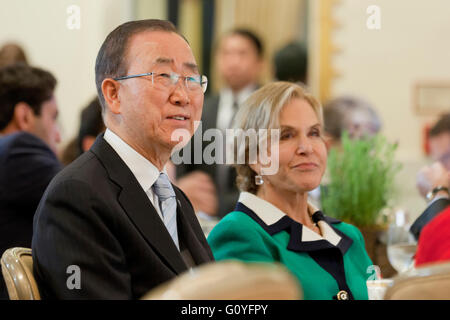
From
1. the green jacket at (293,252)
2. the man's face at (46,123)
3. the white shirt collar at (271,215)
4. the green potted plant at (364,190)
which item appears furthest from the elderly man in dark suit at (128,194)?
the man's face at (46,123)

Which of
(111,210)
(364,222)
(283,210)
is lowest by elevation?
(364,222)

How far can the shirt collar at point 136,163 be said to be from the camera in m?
1.63

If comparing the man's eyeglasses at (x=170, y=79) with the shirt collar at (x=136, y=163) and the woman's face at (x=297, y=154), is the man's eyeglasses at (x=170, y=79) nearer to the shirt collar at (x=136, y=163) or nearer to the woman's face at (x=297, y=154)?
the shirt collar at (x=136, y=163)

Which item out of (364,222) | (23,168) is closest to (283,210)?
(364,222)

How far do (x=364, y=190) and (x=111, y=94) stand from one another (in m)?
1.47

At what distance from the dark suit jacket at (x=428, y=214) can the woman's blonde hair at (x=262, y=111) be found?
0.60 meters

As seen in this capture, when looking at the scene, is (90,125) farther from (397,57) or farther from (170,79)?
(397,57)

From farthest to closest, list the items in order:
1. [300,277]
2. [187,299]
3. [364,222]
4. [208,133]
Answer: [208,133]
[364,222]
[300,277]
[187,299]

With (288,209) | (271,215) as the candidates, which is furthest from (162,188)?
(288,209)

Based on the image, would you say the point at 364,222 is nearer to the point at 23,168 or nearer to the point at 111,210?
the point at 23,168

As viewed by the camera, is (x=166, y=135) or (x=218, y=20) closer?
(x=166, y=135)

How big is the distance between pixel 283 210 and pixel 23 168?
3.57 feet

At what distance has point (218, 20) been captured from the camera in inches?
291

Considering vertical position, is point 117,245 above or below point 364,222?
above
